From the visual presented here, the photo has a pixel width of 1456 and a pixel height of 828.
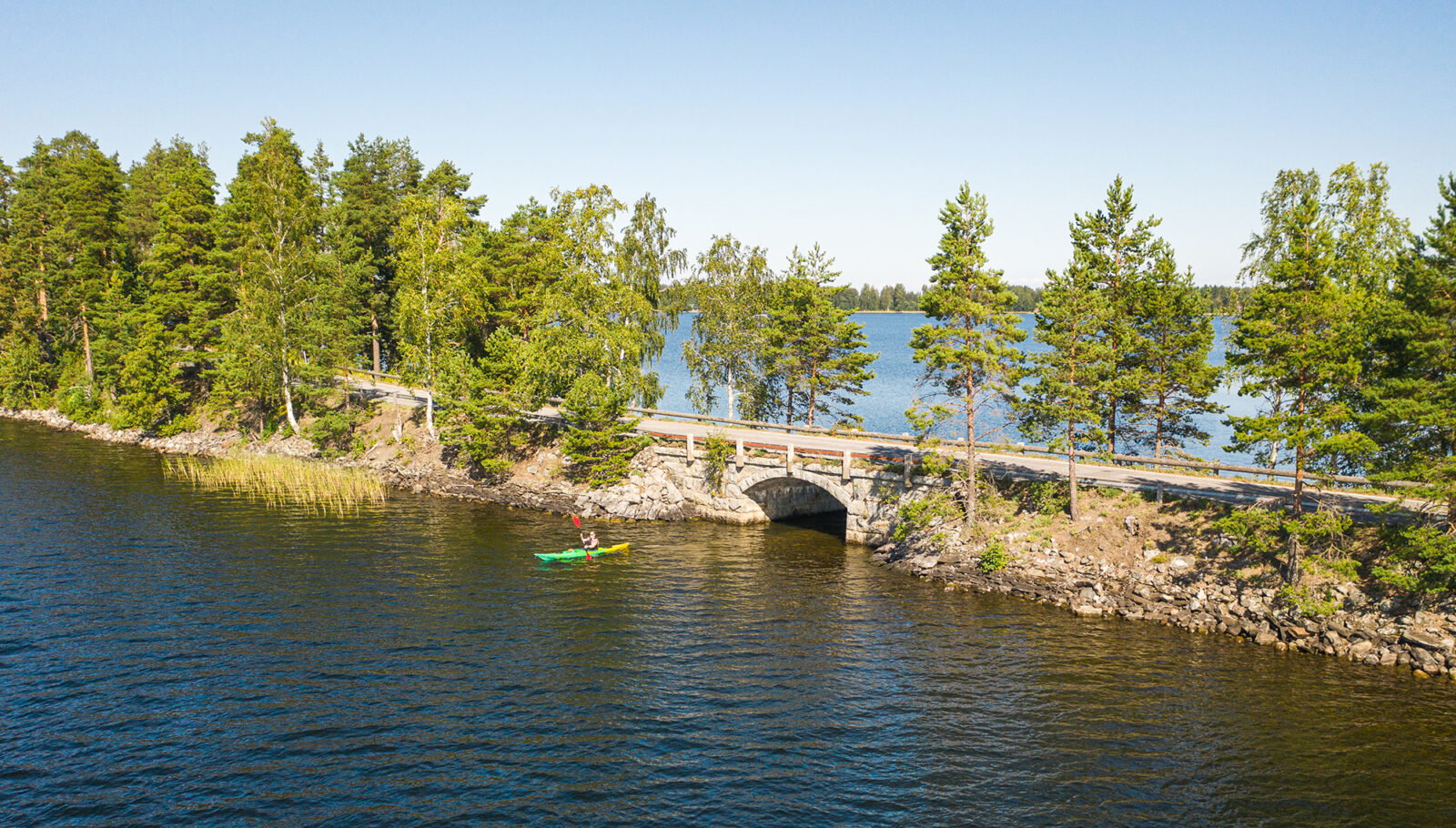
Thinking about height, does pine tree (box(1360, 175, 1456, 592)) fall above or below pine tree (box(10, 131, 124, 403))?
below

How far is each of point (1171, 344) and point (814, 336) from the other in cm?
2002

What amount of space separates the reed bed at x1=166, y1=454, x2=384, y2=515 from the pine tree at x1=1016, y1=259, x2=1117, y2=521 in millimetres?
37601

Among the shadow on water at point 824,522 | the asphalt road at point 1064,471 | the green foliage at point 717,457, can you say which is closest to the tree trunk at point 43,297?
the asphalt road at point 1064,471

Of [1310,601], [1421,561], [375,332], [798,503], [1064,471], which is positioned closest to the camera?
[1421,561]

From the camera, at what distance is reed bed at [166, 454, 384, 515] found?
46125 mm

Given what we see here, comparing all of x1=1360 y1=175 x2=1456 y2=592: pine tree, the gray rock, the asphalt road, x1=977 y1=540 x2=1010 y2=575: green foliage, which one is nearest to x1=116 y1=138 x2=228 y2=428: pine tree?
the asphalt road

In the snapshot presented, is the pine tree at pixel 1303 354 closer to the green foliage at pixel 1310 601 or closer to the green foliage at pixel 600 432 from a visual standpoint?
the green foliage at pixel 1310 601

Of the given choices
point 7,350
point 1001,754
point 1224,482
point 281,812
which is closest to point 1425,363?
point 1224,482

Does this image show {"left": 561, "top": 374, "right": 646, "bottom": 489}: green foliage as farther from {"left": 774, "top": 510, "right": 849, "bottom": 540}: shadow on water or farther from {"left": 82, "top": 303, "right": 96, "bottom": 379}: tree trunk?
{"left": 82, "top": 303, "right": 96, "bottom": 379}: tree trunk

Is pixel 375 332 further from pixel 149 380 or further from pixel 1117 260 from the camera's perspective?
pixel 1117 260

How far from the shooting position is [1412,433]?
26.7 metres

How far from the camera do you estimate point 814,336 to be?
1957 inches

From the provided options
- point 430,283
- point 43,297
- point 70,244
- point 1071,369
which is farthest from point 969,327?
point 43,297

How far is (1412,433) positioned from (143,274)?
8964cm
